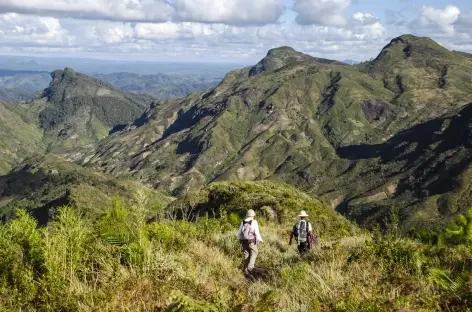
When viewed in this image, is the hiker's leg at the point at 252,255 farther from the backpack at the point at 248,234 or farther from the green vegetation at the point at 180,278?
the green vegetation at the point at 180,278

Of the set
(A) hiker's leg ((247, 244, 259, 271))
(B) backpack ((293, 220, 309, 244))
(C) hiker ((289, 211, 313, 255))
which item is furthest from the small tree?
(B) backpack ((293, 220, 309, 244))

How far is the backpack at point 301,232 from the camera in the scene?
55.5ft

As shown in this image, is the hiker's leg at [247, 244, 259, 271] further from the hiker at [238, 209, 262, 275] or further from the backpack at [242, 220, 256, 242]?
the backpack at [242, 220, 256, 242]

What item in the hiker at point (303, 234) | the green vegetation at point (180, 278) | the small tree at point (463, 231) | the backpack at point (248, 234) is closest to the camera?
the green vegetation at point (180, 278)

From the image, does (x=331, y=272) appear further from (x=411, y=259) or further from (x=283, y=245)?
(x=283, y=245)

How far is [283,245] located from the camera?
1783cm

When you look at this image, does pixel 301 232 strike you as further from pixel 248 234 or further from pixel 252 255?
pixel 252 255

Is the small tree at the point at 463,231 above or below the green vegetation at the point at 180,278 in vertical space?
below

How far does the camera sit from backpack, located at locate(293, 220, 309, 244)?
55.5 feet

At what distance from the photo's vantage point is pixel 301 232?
17.2 m

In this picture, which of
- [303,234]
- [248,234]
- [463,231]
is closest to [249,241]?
[248,234]

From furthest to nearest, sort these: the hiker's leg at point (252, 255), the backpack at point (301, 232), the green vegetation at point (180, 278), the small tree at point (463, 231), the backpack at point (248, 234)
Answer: the backpack at point (301, 232) < the backpack at point (248, 234) < the hiker's leg at point (252, 255) < the small tree at point (463, 231) < the green vegetation at point (180, 278)

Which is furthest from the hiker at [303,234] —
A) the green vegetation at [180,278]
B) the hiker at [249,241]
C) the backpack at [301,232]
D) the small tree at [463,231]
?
the green vegetation at [180,278]

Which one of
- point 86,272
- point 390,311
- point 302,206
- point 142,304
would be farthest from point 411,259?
point 302,206
